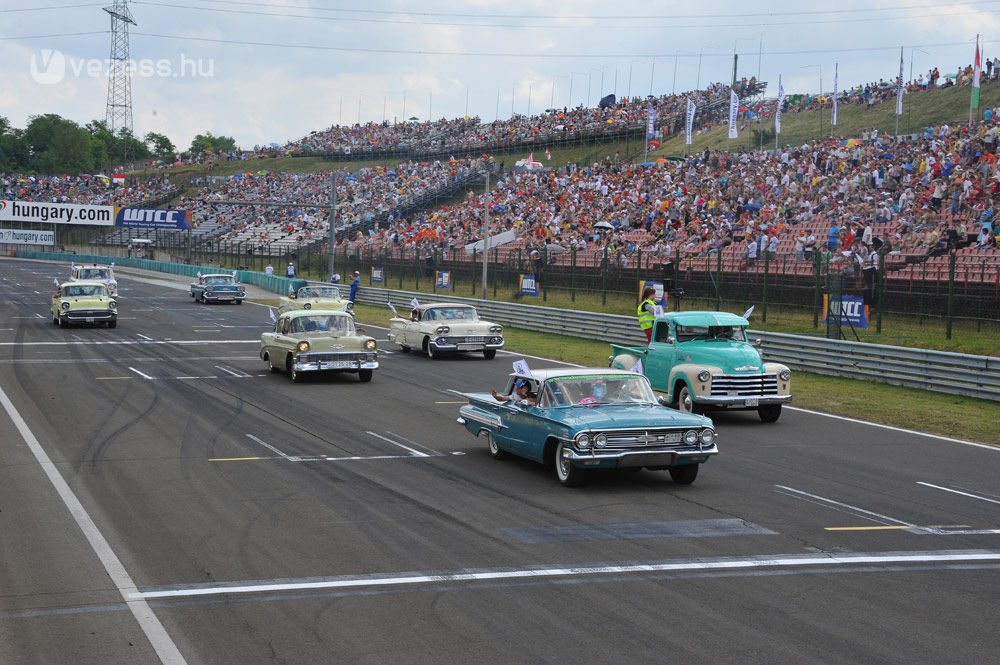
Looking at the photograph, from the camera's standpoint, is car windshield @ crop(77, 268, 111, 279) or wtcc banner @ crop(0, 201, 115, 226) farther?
wtcc banner @ crop(0, 201, 115, 226)

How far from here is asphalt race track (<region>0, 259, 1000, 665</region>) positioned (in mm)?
7516

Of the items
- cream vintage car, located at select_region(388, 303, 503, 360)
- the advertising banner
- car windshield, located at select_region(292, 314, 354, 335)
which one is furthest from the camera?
the advertising banner

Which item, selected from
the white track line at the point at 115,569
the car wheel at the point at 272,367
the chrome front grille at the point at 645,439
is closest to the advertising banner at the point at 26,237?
the car wheel at the point at 272,367

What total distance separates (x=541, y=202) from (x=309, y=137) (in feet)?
229

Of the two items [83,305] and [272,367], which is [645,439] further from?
[83,305]

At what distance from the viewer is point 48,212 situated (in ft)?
378

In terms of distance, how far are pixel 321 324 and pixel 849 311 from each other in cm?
1350

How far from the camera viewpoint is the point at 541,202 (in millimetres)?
54656

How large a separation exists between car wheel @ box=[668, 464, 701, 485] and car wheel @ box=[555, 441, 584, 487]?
1162mm

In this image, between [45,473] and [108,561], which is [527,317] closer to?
[45,473]

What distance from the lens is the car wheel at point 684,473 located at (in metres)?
13.3

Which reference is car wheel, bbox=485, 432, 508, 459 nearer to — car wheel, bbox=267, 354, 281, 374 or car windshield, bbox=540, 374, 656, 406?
car windshield, bbox=540, 374, 656, 406

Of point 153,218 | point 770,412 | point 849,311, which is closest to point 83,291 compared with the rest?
point 849,311

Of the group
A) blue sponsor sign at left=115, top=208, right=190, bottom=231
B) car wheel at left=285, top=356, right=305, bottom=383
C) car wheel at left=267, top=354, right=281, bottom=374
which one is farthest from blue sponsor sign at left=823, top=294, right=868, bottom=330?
blue sponsor sign at left=115, top=208, right=190, bottom=231
